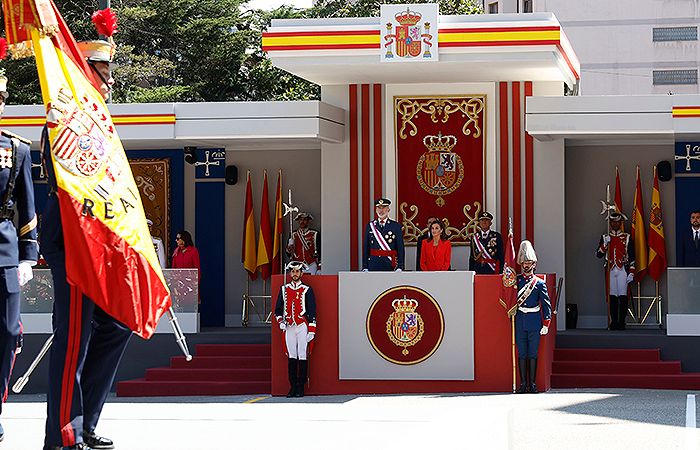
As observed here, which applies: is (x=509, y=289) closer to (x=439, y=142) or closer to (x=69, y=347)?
(x=439, y=142)

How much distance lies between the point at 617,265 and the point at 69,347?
13.9 m

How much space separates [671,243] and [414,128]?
13.6 feet

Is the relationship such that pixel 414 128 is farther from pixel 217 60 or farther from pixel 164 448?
pixel 217 60

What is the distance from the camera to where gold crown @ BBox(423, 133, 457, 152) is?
1944cm

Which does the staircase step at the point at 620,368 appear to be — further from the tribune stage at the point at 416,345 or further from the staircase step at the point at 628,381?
the tribune stage at the point at 416,345

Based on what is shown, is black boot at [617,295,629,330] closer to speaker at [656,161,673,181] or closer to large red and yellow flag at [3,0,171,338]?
speaker at [656,161,673,181]

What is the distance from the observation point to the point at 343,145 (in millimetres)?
19656

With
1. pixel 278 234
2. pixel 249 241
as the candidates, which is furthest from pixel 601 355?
pixel 249 241

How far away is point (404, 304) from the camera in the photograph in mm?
16000

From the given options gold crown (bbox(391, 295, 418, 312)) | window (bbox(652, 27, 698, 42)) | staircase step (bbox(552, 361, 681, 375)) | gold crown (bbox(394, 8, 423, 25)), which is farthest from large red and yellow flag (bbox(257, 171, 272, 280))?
window (bbox(652, 27, 698, 42))

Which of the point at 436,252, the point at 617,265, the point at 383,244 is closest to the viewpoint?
the point at 383,244

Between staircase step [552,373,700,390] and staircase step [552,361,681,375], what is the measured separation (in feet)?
1.27

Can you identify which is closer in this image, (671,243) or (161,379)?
(161,379)

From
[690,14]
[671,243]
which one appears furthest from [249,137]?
[690,14]
